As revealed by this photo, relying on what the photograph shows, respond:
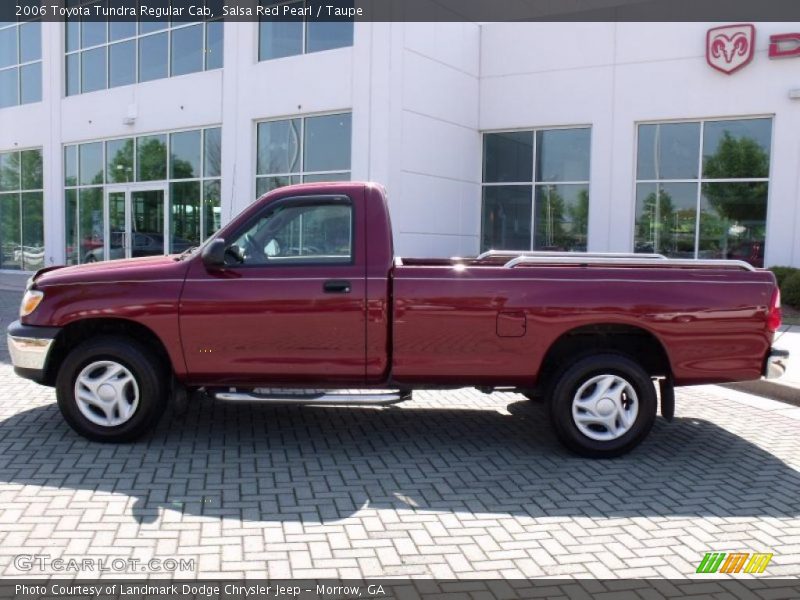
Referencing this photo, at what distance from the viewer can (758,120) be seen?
15109 mm

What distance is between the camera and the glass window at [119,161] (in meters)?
20.4

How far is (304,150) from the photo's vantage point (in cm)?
1659

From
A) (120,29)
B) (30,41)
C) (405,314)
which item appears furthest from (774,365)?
(30,41)

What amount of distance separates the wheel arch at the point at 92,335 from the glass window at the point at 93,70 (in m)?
17.9

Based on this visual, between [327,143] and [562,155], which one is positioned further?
[562,155]

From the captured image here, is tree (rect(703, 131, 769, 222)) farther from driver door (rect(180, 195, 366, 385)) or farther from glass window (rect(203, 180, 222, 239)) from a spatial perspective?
driver door (rect(180, 195, 366, 385))

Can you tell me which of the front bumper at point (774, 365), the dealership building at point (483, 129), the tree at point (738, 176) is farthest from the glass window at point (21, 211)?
the front bumper at point (774, 365)

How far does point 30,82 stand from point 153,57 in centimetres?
633

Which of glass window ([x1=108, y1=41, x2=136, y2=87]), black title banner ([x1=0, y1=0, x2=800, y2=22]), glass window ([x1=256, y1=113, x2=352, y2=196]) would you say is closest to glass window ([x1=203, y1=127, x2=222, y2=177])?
glass window ([x1=256, y1=113, x2=352, y2=196])

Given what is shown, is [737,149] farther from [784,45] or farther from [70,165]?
[70,165]

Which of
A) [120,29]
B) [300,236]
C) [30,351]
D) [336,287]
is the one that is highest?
[120,29]

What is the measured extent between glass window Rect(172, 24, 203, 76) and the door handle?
1536cm

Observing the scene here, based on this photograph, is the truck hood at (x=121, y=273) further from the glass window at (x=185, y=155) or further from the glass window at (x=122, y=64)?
the glass window at (x=122, y=64)

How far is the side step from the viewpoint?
505 centimetres
